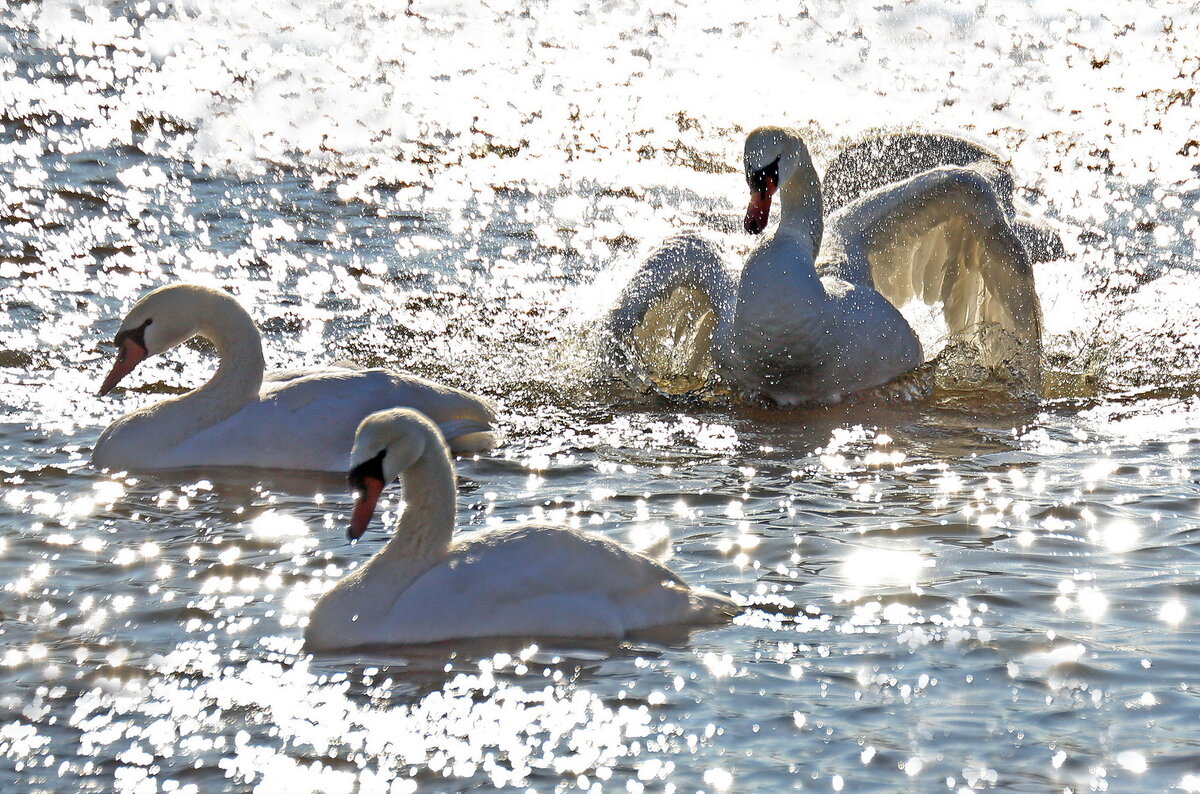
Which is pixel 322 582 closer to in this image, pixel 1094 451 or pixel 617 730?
pixel 617 730

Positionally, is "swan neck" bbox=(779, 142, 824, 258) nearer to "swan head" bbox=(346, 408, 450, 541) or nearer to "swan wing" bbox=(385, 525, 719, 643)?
"swan wing" bbox=(385, 525, 719, 643)

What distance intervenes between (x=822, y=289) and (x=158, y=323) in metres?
3.21

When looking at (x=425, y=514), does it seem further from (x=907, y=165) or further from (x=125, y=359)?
(x=907, y=165)

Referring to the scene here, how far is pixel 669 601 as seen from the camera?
19.2 ft

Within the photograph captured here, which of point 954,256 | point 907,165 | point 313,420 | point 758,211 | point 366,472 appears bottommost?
point 313,420

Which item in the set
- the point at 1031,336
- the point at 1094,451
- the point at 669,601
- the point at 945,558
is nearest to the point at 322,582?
the point at 669,601

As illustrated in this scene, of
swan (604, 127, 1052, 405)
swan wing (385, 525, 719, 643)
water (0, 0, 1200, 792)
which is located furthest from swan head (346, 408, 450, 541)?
swan (604, 127, 1052, 405)

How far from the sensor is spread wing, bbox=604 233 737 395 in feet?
30.5

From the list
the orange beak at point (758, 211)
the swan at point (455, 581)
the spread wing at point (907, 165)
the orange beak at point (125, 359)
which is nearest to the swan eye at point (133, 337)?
the orange beak at point (125, 359)

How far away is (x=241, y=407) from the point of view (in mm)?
8008

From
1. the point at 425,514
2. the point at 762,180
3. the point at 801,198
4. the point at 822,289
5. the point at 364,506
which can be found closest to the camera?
the point at 364,506

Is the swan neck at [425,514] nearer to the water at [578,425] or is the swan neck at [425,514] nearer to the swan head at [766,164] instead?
the water at [578,425]

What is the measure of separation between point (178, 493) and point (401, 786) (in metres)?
3.11

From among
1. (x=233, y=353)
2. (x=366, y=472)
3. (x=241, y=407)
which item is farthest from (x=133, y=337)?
(x=366, y=472)
